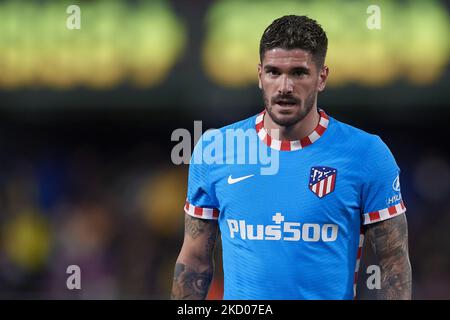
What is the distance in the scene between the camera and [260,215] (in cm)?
540

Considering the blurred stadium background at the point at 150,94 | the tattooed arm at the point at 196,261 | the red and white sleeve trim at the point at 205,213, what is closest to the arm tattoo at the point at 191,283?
the tattooed arm at the point at 196,261

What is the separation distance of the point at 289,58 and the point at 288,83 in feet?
0.51

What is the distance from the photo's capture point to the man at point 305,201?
209 inches

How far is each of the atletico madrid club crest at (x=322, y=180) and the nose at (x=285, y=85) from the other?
0.53m

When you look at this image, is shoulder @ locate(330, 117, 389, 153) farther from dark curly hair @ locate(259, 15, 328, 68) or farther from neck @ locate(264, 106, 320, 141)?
dark curly hair @ locate(259, 15, 328, 68)

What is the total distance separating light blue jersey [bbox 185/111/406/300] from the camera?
532cm

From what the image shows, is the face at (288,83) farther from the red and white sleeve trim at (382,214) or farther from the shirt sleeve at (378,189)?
the red and white sleeve trim at (382,214)

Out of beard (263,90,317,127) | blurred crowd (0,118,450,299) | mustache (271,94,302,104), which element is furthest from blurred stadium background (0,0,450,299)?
mustache (271,94,302,104)

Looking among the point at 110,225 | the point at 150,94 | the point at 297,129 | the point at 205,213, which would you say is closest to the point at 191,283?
the point at 205,213

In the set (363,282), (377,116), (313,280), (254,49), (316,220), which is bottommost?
(363,282)

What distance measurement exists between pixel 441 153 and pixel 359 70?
9.33 feet

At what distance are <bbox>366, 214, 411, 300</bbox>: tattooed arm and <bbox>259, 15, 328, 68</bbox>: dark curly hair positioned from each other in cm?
107
